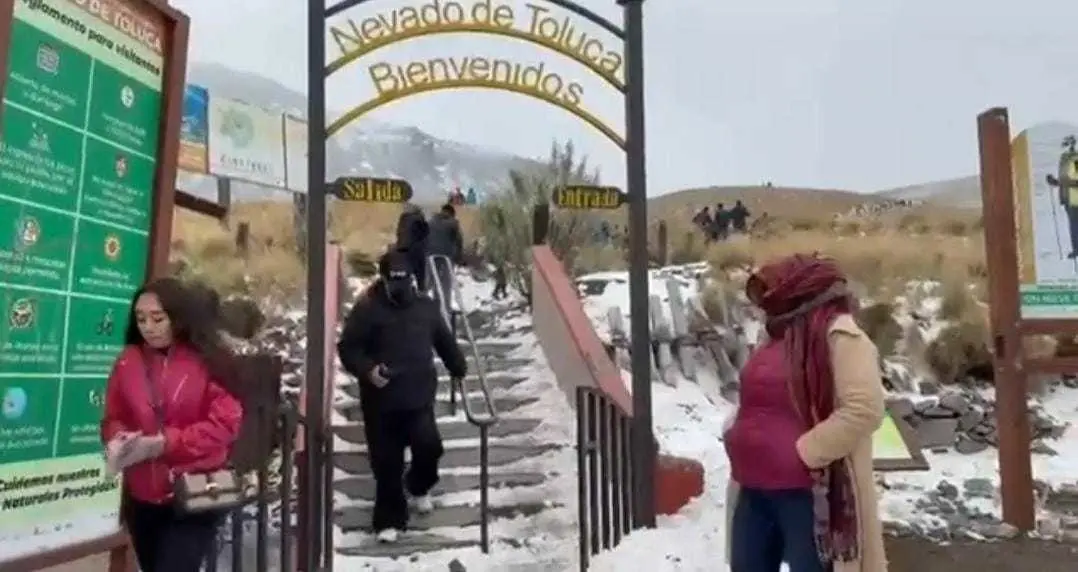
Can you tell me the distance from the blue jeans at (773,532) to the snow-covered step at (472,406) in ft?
16.4

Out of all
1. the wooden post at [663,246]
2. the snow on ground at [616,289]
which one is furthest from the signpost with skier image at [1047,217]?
the wooden post at [663,246]

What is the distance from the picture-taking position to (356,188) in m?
6.55

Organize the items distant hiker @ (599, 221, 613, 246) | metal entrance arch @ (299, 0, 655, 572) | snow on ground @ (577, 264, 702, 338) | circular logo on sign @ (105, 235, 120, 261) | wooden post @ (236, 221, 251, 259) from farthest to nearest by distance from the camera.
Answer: distant hiker @ (599, 221, 613, 246)
wooden post @ (236, 221, 251, 259)
snow on ground @ (577, 264, 702, 338)
metal entrance arch @ (299, 0, 655, 572)
circular logo on sign @ (105, 235, 120, 261)

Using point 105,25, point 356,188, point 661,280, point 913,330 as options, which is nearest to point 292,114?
point 661,280

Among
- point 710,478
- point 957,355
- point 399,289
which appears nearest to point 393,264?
point 399,289

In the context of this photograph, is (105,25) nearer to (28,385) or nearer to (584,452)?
(28,385)

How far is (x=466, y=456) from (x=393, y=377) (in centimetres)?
163

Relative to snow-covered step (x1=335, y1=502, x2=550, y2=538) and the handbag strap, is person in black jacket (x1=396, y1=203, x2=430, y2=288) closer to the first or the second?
snow-covered step (x1=335, y1=502, x2=550, y2=538)

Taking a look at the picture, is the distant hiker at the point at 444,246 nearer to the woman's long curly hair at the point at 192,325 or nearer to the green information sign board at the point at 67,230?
the green information sign board at the point at 67,230

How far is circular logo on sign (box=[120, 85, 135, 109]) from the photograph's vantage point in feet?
13.4

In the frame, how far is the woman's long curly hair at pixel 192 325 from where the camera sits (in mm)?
3738

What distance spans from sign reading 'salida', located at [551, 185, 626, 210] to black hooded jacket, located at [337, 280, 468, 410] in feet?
3.39

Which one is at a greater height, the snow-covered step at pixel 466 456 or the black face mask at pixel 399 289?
the black face mask at pixel 399 289

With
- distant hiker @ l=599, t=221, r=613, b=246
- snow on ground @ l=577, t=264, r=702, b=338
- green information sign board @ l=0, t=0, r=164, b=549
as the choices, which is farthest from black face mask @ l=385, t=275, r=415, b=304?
distant hiker @ l=599, t=221, r=613, b=246
